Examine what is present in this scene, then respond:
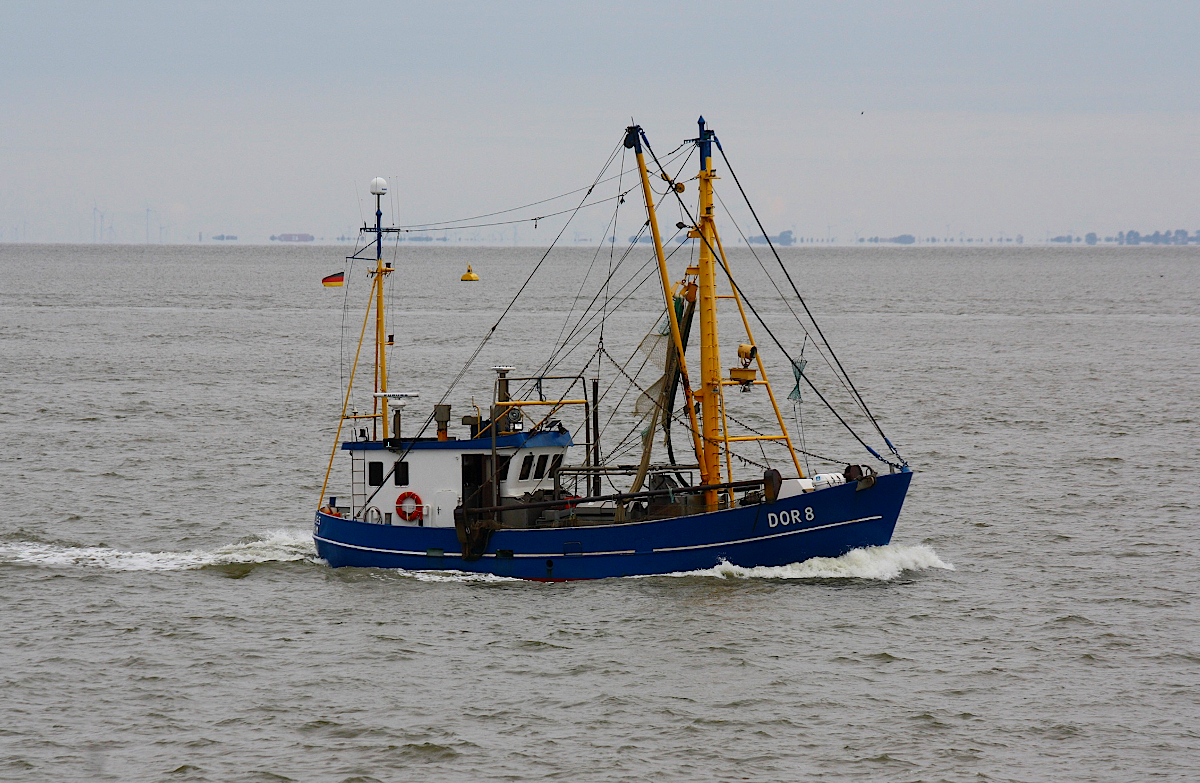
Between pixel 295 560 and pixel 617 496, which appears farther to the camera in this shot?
pixel 295 560

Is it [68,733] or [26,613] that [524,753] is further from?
[26,613]

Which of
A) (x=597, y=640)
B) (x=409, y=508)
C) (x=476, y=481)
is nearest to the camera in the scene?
(x=597, y=640)

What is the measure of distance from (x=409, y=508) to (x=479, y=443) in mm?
2303

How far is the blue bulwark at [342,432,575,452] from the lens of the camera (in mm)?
29750

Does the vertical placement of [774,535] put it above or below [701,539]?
above

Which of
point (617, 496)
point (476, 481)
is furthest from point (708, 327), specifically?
point (476, 481)

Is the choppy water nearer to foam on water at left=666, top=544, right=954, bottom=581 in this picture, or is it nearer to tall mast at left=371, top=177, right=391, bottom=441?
foam on water at left=666, top=544, right=954, bottom=581

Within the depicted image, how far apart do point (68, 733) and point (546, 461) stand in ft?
40.8

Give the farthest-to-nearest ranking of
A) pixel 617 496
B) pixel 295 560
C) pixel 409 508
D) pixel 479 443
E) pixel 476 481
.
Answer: pixel 295 560, pixel 409 508, pixel 476 481, pixel 479 443, pixel 617 496

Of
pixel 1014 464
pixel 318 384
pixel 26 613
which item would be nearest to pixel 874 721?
pixel 26 613

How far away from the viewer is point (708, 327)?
29062 mm

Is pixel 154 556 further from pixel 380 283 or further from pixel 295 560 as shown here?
pixel 380 283

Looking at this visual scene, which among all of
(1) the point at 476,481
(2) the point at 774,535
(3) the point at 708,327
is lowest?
(2) the point at 774,535

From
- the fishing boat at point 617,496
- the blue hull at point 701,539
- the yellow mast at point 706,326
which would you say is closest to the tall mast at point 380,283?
the fishing boat at point 617,496
